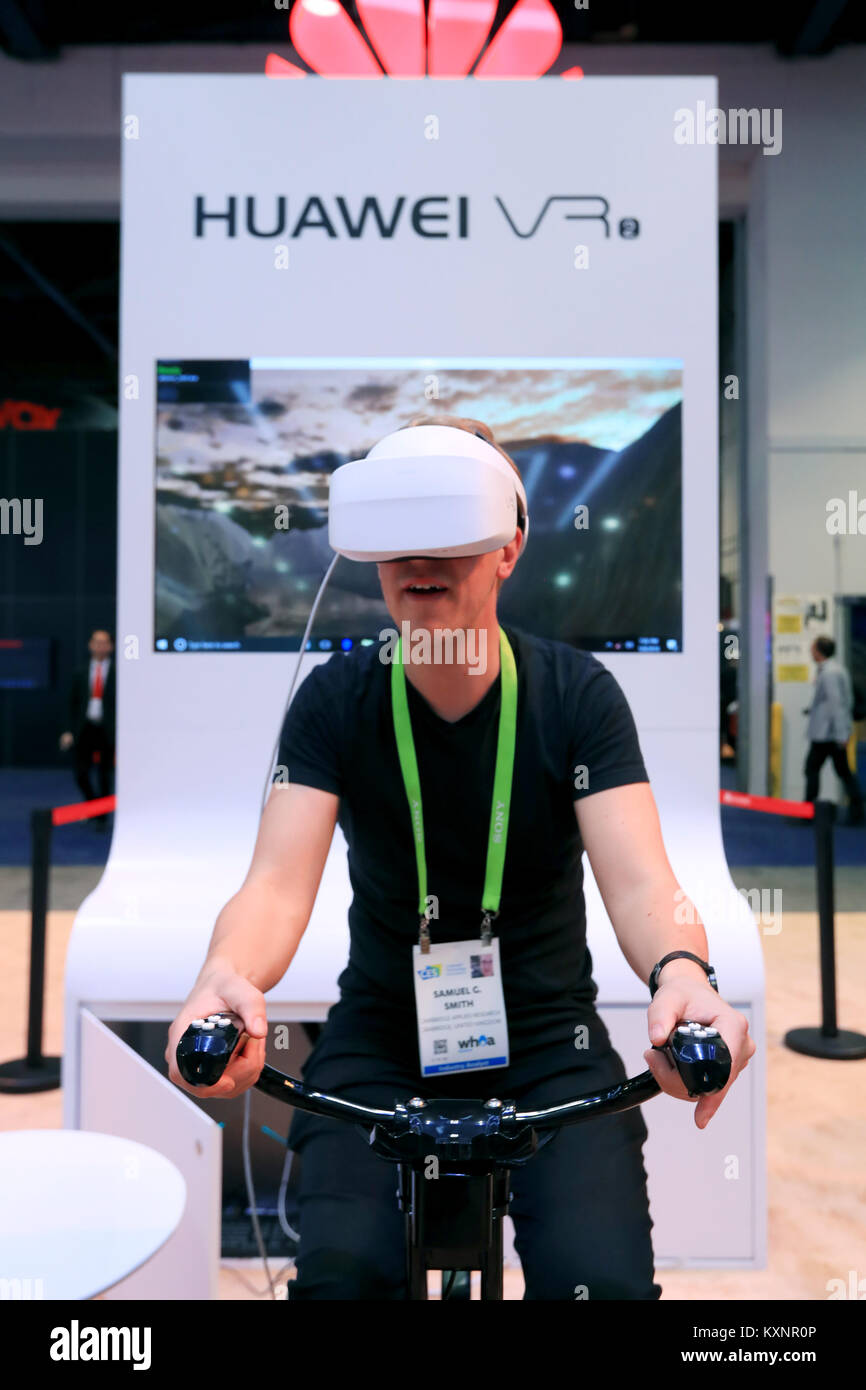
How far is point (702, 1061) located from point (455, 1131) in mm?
249

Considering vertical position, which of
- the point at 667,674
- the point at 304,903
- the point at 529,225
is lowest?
the point at 304,903

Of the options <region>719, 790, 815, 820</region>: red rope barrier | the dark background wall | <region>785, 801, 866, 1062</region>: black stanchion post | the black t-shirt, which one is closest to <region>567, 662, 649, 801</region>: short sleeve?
the black t-shirt

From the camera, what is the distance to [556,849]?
59.0 inches

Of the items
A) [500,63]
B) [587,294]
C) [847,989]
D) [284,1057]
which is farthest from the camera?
[847,989]

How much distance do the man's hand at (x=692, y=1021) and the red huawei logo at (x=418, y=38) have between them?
2.88m

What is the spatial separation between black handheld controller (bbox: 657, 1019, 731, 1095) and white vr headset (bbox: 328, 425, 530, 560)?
54 cm

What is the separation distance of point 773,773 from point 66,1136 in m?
8.26

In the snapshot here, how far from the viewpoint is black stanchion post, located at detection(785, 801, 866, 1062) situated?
371cm

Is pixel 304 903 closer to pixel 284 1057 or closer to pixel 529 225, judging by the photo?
pixel 284 1057

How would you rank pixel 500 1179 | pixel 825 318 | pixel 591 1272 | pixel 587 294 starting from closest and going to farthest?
pixel 500 1179 → pixel 591 1272 → pixel 587 294 → pixel 825 318

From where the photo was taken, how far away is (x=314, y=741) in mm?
1502

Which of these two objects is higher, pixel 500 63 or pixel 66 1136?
pixel 500 63

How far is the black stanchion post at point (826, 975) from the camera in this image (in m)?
3.71

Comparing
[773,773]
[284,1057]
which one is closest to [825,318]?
[773,773]
